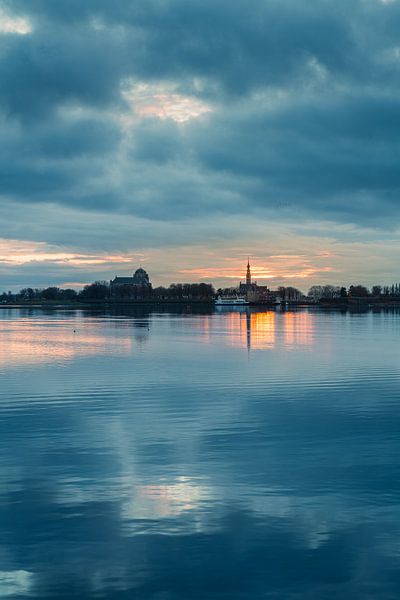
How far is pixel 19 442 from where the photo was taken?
21312mm

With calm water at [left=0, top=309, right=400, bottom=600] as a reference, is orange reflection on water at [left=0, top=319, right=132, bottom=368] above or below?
above

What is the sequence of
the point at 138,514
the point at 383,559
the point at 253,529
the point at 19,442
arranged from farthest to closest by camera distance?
the point at 19,442 → the point at 138,514 → the point at 253,529 → the point at 383,559

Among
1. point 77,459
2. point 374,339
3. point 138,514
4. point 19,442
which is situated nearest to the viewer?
point 138,514

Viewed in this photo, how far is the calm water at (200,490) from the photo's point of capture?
11773 millimetres

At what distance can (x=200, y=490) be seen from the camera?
16234mm

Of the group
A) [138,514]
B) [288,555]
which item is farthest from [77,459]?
[288,555]

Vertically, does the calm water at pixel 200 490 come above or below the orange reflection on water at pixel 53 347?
below

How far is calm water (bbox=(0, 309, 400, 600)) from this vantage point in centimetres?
1177

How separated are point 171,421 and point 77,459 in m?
6.15

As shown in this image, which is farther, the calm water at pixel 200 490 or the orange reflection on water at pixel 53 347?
the orange reflection on water at pixel 53 347

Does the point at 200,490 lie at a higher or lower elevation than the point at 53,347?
lower

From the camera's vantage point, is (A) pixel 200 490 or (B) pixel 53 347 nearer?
(A) pixel 200 490

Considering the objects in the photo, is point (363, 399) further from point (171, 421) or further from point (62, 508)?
point (62, 508)

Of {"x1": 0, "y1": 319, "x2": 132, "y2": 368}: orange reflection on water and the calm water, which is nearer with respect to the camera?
the calm water
